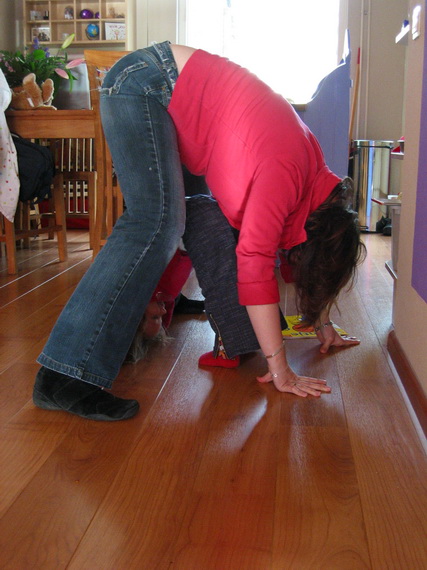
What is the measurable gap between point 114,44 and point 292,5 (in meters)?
1.80

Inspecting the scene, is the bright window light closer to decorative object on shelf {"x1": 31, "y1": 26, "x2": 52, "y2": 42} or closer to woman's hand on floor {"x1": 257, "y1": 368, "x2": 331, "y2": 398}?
decorative object on shelf {"x1": 31, "y1": 26, "x2": 52, "y2": 42}

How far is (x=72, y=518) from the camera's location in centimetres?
96

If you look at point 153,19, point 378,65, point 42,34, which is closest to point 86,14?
point 42,34

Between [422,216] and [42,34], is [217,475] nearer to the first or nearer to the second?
[422,216]

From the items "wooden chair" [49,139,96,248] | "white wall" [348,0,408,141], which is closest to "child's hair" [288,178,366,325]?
"wooden chair" [49,139,96,248]

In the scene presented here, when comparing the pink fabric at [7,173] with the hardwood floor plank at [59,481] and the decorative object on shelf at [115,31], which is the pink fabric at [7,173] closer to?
the hardwood floor plank at [59,481]

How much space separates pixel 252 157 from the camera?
1300 mm

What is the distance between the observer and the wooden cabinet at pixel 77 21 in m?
6.13

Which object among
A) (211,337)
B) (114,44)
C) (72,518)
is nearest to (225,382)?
(211,337)

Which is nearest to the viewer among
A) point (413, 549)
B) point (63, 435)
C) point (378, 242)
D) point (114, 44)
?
point (413, 549)

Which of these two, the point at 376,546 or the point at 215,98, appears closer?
the point at 376,546

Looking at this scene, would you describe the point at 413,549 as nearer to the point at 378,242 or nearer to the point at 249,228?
the point at 249,228

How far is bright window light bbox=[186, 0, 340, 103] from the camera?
17.8 feet

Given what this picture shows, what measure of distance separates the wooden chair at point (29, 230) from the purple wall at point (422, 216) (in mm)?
2057
